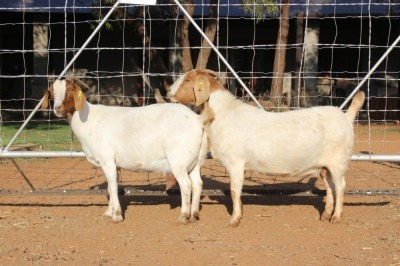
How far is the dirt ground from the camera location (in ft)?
21.4

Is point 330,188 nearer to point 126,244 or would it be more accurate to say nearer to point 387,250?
point 387,250

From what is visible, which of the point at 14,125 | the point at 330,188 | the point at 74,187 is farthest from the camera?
the point at 14,125

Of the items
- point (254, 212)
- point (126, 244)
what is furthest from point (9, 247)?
point (254, 212)

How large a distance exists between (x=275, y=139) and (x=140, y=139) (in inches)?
64.5

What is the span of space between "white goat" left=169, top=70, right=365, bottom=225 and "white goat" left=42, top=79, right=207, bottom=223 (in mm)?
278

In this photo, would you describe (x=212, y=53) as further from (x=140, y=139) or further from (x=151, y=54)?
(x=140, y=139)

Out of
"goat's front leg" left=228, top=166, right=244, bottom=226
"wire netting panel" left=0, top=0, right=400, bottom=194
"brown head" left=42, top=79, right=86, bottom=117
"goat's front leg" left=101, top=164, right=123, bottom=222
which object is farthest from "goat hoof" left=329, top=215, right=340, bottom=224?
"wire netting panel" left=0, top=0, right=400, bottom=194

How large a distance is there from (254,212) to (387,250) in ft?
7.33

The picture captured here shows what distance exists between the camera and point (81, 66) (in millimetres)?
27266

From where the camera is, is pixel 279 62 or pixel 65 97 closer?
pixel 65 97

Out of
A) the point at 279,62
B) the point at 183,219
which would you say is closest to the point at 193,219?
the point at 183,219

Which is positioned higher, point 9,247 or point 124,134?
point 124,134

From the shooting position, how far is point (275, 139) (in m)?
7.80

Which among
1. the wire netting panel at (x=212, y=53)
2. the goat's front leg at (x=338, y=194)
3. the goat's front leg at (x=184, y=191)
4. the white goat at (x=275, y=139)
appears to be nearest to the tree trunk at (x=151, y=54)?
the wire netting panel at (x=212, y=53)
